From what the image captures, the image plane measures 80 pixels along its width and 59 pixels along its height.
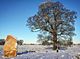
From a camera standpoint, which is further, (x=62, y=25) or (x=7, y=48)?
(x=62, y=25)

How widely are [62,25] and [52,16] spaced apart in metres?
3.08

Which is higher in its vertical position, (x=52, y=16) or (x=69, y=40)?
(x=52, y=16)

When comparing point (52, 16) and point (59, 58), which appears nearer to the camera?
point (59, 58)

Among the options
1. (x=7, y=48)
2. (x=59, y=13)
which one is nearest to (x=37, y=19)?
(x=59, y=13)

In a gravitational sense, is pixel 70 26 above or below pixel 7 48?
above

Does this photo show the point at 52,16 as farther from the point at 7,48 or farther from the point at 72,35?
the point at 7,48

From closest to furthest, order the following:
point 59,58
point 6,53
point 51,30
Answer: point 59,58
point 6,53
point 51,30

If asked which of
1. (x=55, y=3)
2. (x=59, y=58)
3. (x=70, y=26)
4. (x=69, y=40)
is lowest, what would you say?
(x=59, y=58)

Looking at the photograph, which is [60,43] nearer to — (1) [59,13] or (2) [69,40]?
(2) [69,40]

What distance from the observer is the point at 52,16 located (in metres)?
48.8

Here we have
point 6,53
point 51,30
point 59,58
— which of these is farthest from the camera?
point 51,30

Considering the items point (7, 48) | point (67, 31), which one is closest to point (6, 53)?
point (7, 48)

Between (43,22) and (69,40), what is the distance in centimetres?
726

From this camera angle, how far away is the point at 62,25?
161 ft
